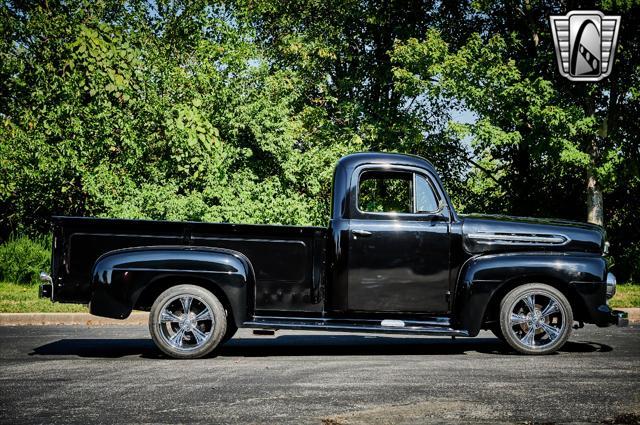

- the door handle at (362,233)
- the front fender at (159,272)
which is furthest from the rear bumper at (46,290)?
the door handle at (362,233)

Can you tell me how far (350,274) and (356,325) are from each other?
1.70 feet

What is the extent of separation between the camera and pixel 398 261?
8195 mm

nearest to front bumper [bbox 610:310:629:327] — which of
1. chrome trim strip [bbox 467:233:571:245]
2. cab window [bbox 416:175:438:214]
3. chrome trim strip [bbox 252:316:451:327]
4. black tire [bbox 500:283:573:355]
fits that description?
black tire [bbox 500:283:573:355]

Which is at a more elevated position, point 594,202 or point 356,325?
point 594,202

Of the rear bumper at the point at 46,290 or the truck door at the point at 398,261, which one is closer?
the rear bumper at the point at 46,290

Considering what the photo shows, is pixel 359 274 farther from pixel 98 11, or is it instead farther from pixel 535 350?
pixel 98 11

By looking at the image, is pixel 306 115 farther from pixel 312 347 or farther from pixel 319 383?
pixel 319 383

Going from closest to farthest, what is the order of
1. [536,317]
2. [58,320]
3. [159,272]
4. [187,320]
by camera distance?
1. [159,272]
2. [187,320]
3. [536,317]
4. [58,320]

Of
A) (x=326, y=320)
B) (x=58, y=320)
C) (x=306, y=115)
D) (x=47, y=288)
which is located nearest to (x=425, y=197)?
(x=326, y=320)

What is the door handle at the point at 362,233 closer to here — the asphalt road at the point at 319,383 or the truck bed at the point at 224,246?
the truck bed at the point at 224,246

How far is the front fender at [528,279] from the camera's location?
8133 mm

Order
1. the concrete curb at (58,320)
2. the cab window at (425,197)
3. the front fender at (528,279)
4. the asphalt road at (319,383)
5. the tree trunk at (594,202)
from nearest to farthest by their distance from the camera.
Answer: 1. the asphalt road at (319,383)
2. the front fender at (528,279)
3. the cab window at (425,197)
4. the concrete curb at (58,320)
5. the tree trunk at (594,202)

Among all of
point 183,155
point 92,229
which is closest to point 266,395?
point 92,229

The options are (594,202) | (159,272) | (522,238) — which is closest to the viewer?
(159,272)
